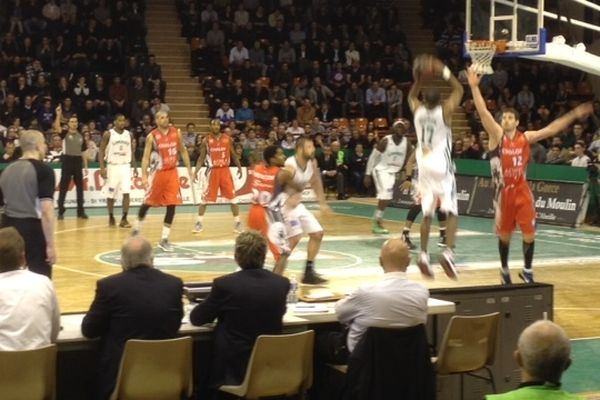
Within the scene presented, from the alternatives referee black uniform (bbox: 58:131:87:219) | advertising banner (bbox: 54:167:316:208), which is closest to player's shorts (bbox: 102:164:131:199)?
referee black uniform (bbox: 58:131:87:219)

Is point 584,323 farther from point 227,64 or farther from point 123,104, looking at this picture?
point 227,64

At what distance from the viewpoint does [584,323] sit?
36.8ft

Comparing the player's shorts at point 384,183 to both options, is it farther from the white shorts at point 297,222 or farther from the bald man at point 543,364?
the bald man at point 543,364

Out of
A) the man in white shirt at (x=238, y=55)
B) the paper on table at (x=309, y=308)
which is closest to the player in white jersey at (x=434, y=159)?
the paper on table at (x=309, y=308)

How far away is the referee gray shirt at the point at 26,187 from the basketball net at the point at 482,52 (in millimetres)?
10792

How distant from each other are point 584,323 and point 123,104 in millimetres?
18315

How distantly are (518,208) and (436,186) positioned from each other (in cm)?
140

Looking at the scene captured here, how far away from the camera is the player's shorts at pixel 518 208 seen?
474 inches

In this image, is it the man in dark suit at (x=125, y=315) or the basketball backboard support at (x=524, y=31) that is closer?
the man in dark suit at (x=125, y=315)

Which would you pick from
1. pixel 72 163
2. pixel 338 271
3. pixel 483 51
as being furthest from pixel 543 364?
pixel 72 163

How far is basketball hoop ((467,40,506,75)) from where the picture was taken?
18.7 meters

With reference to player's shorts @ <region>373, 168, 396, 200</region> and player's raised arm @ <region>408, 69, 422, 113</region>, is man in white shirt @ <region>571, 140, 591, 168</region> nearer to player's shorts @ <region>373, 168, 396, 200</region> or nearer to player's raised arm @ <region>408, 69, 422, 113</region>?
player's shorts @ <region>373, 168, 396, 200</region>

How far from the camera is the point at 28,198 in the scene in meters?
9.54

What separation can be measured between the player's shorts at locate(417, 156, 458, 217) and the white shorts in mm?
1628
